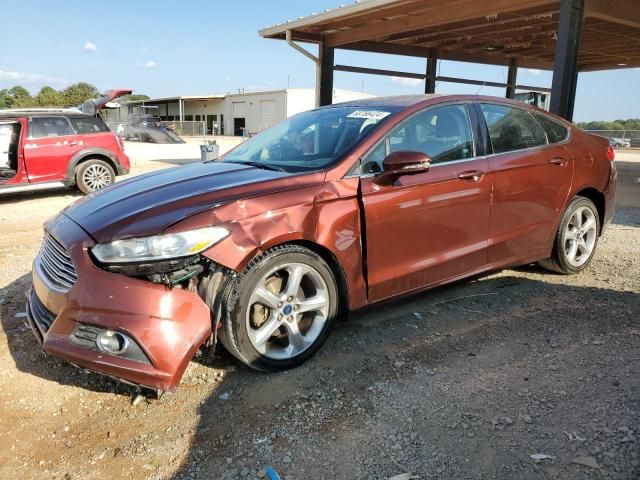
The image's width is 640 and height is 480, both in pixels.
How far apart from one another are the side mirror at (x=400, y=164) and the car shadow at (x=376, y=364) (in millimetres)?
1100

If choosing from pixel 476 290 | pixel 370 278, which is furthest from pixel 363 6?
pixel 370 278

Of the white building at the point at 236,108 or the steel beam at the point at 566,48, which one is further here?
the white building at the point at 236,108

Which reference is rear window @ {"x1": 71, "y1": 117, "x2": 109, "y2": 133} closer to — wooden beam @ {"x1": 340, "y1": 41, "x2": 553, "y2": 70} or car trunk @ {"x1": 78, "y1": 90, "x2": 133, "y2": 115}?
car trunk @ {"x1": 78, "y1": 90, "x2": 133, "y2": 115}

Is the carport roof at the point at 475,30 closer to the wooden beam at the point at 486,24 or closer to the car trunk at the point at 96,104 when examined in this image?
the wooden beam at the point at 486,24

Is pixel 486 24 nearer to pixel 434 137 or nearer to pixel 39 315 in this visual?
pixel 434 137

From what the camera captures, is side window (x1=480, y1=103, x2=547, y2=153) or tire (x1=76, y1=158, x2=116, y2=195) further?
tire (x1=76, y1=158, x2=116, y2=195)

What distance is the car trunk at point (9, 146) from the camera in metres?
9.03

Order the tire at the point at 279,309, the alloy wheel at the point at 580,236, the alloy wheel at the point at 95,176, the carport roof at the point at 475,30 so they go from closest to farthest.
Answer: the tire at the point at 279,309
the alloy wheel at the point at 580,236
the carport roof at the point at 475,30
the alloy wheel at the point at 95,176

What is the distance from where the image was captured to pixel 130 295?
8.23 ft

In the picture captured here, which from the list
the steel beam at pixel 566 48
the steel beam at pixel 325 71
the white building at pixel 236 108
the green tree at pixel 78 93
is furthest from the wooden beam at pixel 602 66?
the green tree at pixel 78 93

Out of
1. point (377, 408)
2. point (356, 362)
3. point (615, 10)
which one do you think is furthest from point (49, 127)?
point (615, 10)

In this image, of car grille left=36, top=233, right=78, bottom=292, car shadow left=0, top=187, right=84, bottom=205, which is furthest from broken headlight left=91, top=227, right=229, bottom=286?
car shadow left=0, top=187, right=84, bottom=205

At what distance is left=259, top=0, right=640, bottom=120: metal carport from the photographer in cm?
779

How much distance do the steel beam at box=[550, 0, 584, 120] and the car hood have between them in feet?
20.1
